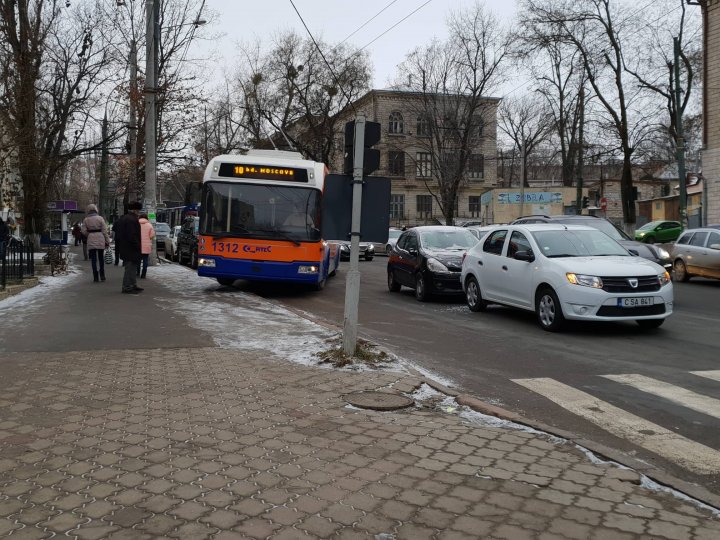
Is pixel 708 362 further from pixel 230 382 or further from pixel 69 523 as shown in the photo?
pixel 69 523

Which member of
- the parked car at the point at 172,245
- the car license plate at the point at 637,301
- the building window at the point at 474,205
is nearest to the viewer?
the car license plate at the point at 637,301

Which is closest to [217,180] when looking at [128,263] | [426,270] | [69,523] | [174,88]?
[128,263]

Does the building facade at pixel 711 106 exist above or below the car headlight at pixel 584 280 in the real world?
above

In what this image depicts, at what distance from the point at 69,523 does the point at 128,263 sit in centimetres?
1134

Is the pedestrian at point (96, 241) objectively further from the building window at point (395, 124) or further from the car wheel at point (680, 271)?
the building window at point (395, 124)

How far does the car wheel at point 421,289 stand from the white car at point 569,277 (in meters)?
2.14

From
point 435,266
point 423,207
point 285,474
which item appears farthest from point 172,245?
point 423,207

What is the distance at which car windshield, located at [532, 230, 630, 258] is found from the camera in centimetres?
1070

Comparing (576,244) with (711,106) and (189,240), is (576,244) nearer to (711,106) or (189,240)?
(189,240)

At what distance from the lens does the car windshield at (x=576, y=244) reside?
35.1 feet

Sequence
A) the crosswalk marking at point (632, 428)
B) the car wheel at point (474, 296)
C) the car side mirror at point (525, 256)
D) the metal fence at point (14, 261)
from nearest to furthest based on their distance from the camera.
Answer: the crosswalk marking at point (632, 428) → the car side mirror at point (525, 256) → the car wheel at point (474, 296) → the metal fence at point (14, 261)

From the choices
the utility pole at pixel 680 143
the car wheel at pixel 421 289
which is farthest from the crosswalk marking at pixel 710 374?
the utility pole at pixel 680 143

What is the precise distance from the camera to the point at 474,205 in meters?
73.9

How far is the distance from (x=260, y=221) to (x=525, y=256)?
6104 millimetres
